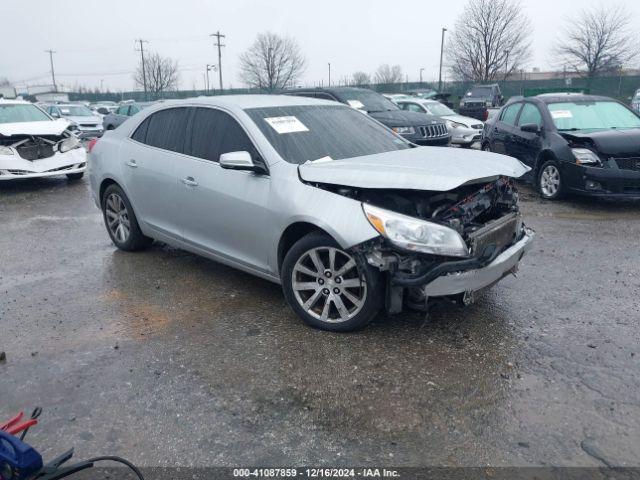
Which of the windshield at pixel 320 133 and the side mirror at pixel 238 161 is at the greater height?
the windshield at pixel 320 133

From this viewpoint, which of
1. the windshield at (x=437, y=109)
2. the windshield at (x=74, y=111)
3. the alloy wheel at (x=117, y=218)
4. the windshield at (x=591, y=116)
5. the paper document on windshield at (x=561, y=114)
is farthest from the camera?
the windshield at (x=74, y=111)

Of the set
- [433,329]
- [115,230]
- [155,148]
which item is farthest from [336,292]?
[115,230]

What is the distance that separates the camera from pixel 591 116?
835cm

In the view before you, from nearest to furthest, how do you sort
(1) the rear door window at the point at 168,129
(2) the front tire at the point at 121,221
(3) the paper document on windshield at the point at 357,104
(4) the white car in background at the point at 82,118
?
(1) the rear door window at the point at 168,129
(2) the front tire at the point at 121,221
(3) the paper document on windshield at the point at 357,104
(4) the white car in background at the point at 82,118

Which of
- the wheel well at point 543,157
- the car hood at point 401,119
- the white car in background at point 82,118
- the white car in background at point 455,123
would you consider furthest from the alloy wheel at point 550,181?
the white car in background at point 82,118

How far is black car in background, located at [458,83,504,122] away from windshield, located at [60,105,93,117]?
16.8m

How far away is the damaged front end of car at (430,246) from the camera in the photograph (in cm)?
345

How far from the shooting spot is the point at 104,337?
397cm

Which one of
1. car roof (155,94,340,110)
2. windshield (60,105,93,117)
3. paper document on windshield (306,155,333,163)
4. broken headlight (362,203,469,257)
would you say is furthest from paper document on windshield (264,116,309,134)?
windshield (60,105,93,117)

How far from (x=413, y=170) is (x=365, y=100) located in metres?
8.91

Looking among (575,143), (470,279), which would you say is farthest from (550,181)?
(470,279)

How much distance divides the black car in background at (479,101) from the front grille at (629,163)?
16.9m

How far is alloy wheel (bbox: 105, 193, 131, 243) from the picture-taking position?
5.80 metres

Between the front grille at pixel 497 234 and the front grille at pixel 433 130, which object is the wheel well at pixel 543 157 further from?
the front grille at pixel 497 234
